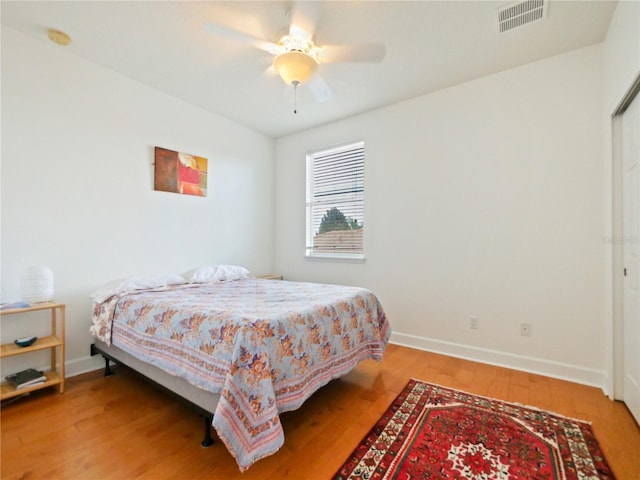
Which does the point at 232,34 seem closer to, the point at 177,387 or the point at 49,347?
the point at 177,387

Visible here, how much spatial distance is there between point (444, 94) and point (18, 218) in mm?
3897

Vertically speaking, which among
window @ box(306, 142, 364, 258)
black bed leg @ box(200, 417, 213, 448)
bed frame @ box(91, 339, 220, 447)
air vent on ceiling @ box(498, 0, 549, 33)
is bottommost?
black bed leg @ box(200, 417, 213, 448)

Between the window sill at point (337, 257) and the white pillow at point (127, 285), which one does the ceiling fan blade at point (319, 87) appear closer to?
the window sill at point (337, 257)

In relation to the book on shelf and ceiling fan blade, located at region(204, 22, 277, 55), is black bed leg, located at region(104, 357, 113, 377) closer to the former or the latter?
the book on shelf

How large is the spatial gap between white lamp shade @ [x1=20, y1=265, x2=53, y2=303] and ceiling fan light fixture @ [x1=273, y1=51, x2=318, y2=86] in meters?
2.29

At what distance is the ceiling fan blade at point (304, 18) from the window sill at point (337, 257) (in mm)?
2354

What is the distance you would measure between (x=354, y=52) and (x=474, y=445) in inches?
101

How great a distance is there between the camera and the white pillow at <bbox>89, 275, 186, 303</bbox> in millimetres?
2416

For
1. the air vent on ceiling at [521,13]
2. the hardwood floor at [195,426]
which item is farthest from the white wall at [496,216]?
the air vent on ceiling at [521,13]

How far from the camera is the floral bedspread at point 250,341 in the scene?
4.57 feet

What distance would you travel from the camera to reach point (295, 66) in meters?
2.00

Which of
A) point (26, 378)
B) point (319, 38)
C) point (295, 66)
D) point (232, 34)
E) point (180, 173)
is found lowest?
point (26, 378)

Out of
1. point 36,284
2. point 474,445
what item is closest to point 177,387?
point 36,284

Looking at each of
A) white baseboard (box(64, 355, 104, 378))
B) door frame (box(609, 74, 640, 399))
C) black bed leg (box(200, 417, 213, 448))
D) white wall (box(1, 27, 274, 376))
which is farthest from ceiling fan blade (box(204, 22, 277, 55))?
white baseboard (box(64, 355, 104, 378))
